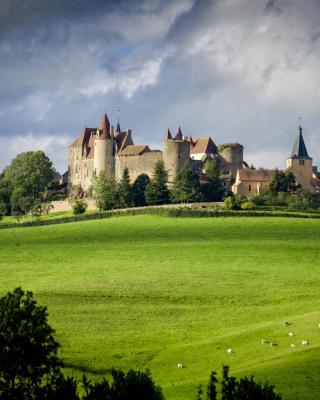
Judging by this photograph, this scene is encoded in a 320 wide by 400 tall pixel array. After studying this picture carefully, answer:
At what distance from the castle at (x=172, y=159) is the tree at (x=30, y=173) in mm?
3415

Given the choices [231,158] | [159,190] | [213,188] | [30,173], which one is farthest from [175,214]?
[30,173]

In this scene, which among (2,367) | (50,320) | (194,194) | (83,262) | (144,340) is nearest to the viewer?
(2,367)

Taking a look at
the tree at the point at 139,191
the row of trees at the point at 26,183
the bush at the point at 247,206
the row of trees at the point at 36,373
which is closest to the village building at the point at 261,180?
the tree at the point at 139,191

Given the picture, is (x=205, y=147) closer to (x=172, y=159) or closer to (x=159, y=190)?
(x=172, y=159)

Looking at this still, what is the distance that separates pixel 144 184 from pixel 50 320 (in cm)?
6121

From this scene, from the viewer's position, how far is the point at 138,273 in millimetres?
68312

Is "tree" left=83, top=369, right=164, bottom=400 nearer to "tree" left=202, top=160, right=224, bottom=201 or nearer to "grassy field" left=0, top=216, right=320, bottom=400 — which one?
"grassy field" left=0, top=216, right=320, bottom=400

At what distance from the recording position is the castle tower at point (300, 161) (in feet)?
389

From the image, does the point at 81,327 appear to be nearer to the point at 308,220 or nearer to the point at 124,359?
the point at 124,359

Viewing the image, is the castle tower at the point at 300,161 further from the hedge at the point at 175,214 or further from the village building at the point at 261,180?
the hedge at the point at 175,214

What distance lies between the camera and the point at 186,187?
110 meters

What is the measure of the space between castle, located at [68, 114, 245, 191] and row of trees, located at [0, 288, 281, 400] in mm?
78315

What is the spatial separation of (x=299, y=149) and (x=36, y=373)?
294ft

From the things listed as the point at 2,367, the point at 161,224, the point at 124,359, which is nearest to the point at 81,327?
the point at 124,359
